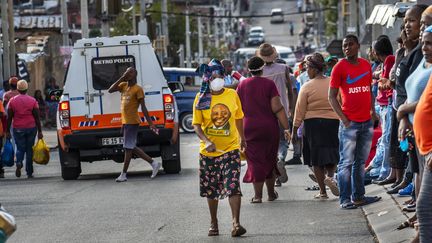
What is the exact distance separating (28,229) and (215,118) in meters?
2.44

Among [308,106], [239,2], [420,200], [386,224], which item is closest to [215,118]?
[386,224]

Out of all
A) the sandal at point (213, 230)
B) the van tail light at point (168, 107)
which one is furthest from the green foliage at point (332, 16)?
the sandal at point (213, 230)

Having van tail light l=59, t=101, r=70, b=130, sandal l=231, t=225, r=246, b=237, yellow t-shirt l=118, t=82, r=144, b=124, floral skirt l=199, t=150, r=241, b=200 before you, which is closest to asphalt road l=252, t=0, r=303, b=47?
van tail light l=59, t=101, r=70, b=130

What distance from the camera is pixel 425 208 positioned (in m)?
8.54

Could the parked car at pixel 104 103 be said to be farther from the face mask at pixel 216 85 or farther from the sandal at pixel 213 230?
the sandal at pixel 213 230

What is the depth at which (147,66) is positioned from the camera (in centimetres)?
2166

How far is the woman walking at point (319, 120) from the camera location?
15961 millimetres

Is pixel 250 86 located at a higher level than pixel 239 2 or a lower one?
higher

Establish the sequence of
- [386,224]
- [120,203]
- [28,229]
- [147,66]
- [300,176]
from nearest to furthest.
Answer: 1. [386,224]
2. [28,229]
3. [120,203]
4. [300,176]
5. [147,66]

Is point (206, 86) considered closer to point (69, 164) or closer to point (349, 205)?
point (349, 205)

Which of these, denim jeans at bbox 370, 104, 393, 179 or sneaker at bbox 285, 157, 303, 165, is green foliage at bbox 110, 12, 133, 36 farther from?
denim jeans at bbox 370, 104, 393, 179

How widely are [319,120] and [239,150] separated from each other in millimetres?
2831

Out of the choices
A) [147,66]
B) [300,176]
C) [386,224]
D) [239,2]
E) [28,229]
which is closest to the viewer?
[386,224]

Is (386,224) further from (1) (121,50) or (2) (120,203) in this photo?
(1) (121,50)
